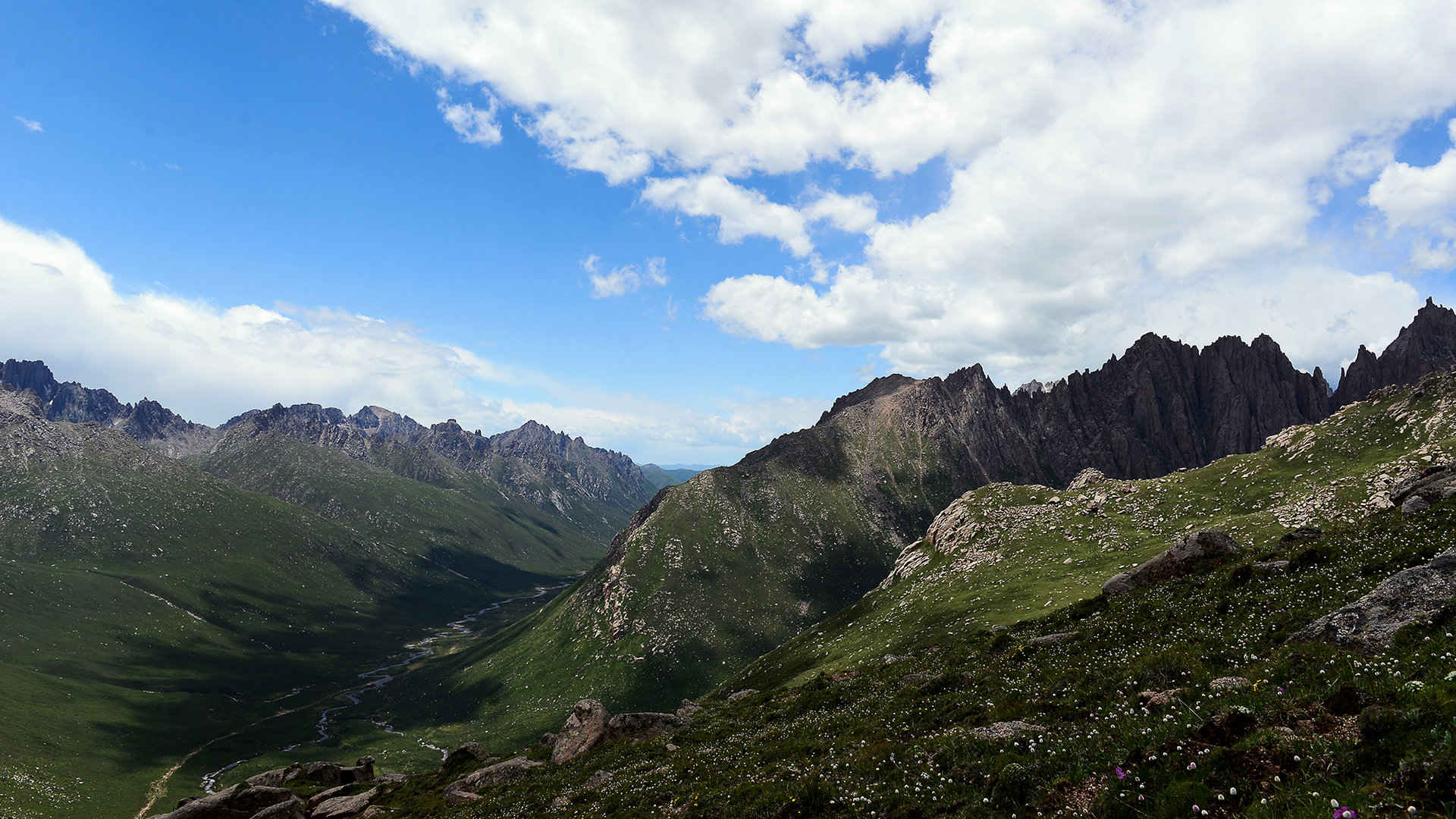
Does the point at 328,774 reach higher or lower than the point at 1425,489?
lower

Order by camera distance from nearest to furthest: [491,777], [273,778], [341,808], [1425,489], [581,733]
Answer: [1425,489], [491,777], [341,808], [581,733], [273,778]

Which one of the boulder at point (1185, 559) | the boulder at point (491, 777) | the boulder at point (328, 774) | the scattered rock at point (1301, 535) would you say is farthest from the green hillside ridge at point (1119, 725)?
the boulder at point (328, 774)

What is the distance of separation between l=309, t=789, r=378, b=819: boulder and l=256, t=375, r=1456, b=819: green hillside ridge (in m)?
4.03

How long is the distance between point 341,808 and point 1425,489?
83415mm

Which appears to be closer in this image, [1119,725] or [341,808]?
[1119,725]

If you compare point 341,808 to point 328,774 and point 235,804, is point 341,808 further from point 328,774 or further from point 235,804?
point 328,774

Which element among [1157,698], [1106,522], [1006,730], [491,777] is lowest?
[491,777]

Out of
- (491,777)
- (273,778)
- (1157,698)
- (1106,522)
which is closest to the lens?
(1157,698)

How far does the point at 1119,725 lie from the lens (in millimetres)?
18234

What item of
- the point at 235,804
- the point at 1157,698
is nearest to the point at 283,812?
the point at 235,804

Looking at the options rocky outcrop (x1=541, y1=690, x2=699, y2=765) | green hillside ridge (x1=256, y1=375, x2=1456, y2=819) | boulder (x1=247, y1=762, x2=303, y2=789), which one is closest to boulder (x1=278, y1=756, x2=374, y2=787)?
boulder (x1=247, y1=762, x2=303, y2=789)

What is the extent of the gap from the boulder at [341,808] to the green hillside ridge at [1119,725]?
13.2 ft

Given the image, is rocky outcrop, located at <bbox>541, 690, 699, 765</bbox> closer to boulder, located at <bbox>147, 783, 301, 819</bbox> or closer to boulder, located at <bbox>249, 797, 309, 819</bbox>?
boulder, located at <bbox>249, 797, 309, 819</bbox>

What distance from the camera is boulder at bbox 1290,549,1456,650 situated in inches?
702
